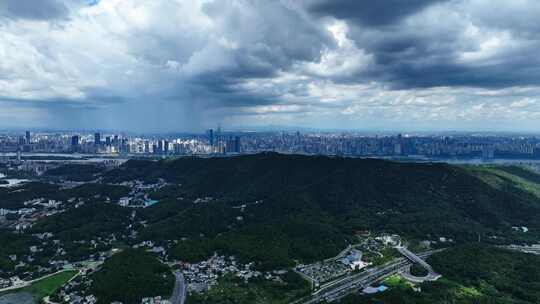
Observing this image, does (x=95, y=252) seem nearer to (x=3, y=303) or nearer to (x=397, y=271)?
Result: (x=3, y=303)

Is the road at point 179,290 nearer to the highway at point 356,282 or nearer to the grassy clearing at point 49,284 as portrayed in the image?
the highway at point 356,282

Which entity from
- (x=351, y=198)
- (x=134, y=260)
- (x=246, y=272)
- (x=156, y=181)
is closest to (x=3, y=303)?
(x=134, y=260)

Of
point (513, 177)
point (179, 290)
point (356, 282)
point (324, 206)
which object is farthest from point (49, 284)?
point (513, 177)

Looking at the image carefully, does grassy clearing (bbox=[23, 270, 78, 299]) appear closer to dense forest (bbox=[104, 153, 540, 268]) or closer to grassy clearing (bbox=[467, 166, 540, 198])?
dense forest (bbox=[104, 153, 540, 268])

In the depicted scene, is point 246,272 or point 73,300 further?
point 246,272

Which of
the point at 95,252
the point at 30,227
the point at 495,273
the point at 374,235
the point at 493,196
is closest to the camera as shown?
the point at 495,273

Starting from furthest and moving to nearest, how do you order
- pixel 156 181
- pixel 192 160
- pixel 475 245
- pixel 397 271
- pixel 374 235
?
pixel 192 160, pixel 156 181, pixel 374 235, pixel 475 245, pixel 397 271

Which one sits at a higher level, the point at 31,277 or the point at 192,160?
the point at 192,160

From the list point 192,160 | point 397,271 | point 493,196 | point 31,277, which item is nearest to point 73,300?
point 31,277
